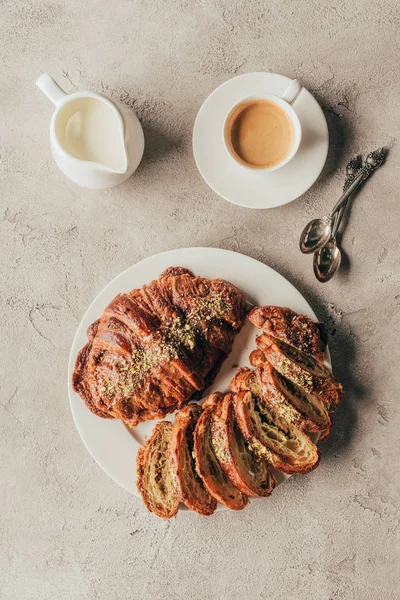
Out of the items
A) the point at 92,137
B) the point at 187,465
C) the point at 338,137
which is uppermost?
the point at 92,137

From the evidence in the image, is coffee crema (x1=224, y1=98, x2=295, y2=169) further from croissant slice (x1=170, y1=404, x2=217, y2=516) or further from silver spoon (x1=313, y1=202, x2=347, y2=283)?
croissant slice (x1=170, y1=404, x2=217, y2=516)

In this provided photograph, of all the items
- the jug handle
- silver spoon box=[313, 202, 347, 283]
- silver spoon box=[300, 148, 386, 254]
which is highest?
the jug handle

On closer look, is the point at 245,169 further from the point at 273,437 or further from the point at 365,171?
the point at 273,437

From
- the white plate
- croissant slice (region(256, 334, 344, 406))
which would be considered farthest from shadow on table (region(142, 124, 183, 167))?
croissant slice (region(256, 334, 344, 406))

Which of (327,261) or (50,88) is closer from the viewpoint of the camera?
(50,88)

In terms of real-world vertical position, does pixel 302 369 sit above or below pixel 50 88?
below

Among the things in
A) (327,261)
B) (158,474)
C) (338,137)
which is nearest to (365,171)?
(338,137)
